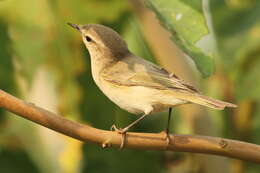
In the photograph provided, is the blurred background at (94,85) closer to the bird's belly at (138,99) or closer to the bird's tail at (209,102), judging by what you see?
the bird's belly at (138,99)

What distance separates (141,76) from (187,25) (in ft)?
4.14

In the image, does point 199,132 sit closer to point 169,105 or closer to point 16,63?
point 169,105

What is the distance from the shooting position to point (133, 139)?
225 centimetres

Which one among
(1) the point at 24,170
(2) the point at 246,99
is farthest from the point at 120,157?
(2) the point at 246,99

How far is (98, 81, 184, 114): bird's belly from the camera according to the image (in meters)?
3.24

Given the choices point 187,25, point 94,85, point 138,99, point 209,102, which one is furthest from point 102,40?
point 187,25

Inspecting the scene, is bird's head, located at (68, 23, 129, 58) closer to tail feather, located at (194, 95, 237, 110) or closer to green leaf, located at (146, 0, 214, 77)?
tail feather, located at (194, 95, 237, 110)

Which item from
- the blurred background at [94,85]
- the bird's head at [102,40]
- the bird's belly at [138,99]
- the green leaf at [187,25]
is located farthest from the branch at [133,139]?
the bird's head at [102,40]

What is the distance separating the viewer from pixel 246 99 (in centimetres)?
380

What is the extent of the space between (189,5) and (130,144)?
56 cm

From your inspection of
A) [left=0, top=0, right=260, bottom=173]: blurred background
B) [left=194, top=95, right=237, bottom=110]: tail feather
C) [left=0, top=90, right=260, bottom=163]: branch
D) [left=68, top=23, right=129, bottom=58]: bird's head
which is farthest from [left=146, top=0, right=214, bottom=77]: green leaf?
[left=68, top=23, right=129, bottom=58]: bird's head

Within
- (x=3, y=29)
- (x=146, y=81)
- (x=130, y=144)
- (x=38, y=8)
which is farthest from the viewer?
(x=38, y=8)

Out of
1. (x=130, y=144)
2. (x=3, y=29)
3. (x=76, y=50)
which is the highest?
(x=76, y=50)

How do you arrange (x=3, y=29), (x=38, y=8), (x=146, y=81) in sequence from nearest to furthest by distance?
(x=3, y=29), (x=146, y=81), (x=38, y=8)
